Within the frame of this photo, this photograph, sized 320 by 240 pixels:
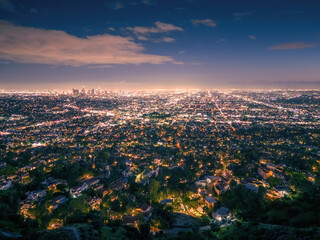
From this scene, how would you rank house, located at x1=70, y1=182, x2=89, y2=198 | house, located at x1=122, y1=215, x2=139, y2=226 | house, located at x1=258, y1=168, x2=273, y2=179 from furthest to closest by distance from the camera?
house, located at x1=258, y1=168, x2=273, y2=179 → house, located at x1=70, y1=182, x2=89, y2=198 → house, located at x1=122, y1=215, x2=139, y2=226

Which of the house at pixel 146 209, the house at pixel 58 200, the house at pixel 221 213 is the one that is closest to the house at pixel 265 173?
the house at pixel 221 213

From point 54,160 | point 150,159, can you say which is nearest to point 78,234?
point 150,159

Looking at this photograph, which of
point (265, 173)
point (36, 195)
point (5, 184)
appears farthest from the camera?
point (265, 173)

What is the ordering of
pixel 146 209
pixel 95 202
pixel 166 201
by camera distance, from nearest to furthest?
pixel 146 209 < pixel 95 202 < pixel 166 201

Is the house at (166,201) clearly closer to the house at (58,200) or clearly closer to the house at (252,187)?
the house at (252,187)

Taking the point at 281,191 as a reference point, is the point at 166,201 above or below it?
below

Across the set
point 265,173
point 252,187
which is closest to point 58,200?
point 252,187

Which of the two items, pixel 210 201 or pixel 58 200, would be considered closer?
pixel 58 200

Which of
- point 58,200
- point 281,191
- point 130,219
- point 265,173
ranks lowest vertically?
point 130,219

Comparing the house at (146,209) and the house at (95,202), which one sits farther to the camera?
the house at (95,202)

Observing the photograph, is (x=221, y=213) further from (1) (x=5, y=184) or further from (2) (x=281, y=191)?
(1) (x=5, y=184)

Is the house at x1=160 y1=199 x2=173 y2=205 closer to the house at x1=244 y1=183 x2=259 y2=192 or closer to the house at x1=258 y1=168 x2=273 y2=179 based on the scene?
the house at x1=244 y1=183 x2=259 y2=192

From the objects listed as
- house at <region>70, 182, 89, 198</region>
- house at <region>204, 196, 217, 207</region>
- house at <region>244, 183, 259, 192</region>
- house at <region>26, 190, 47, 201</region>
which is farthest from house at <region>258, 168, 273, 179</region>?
house at <region>26, 190, 47, 201</region>
